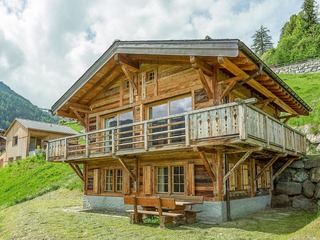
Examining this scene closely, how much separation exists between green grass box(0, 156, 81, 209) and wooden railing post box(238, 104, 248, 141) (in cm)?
1807

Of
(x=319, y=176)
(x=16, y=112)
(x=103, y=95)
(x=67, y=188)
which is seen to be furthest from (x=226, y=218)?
(x=16, y=112)

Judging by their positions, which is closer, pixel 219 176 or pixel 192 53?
pixel 192 53

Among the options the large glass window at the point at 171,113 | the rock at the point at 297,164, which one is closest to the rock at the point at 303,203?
the rock at the point at 297,164

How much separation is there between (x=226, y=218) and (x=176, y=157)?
127 inches

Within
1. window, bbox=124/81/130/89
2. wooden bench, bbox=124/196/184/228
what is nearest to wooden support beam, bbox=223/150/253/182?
wooden bench, bbox=124/196/184/228

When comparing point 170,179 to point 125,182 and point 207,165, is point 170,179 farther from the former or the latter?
point 125,182

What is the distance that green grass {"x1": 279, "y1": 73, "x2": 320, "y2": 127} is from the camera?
25.0 meters

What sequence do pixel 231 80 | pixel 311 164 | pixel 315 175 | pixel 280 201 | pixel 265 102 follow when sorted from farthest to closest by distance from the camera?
pixel 280 201, pixel 311 164, pixel 315 175, pixel 265 102, pixel 231 80

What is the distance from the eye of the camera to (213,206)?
40.0 ft

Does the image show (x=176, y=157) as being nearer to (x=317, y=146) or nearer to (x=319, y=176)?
(x=319, y=176)

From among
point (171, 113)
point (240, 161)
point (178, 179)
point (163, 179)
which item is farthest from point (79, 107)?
point (240, 161)

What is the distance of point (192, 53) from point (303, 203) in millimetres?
9885

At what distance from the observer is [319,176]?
53.2 feet

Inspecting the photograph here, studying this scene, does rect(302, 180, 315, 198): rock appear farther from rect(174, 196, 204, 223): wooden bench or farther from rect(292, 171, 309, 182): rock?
rect(174, 196, 204, 223): wooden bench
